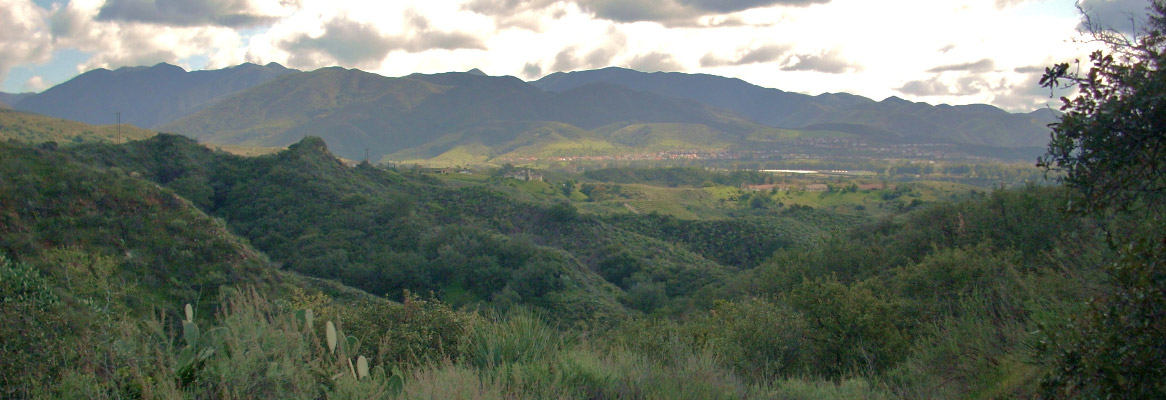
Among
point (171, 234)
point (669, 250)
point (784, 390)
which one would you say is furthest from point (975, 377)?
point (669, 250)

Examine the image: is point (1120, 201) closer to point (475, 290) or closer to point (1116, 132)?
point (1116, 132)

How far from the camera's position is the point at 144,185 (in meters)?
27.9

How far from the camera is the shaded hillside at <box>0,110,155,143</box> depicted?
68.6 meters

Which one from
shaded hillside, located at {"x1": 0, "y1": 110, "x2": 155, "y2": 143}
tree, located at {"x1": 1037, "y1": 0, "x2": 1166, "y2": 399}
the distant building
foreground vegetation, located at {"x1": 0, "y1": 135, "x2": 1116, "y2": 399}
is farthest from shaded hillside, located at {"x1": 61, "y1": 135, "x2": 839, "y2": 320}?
the distant building

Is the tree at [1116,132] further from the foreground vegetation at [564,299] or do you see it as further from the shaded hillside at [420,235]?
the shaded hillside at [420,235]

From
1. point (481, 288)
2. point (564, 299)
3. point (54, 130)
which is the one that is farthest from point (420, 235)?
point (54, 130)

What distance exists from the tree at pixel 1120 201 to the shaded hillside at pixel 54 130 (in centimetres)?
8035

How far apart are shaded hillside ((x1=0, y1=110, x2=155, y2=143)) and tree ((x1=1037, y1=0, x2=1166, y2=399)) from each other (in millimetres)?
80354

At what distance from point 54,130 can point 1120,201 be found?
9597 cm

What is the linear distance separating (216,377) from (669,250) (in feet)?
158

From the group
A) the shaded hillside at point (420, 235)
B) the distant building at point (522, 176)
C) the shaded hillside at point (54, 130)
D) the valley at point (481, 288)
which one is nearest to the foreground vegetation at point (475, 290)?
the valley at point (481, 288)

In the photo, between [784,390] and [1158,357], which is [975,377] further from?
[1158,357]

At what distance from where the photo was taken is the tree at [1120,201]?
3967 millimetres

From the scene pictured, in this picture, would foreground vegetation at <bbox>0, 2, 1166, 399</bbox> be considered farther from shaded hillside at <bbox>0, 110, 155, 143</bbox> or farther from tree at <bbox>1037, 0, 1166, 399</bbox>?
→ shaded hillside at <bbox>0, 110, 155, 143</bbox>
